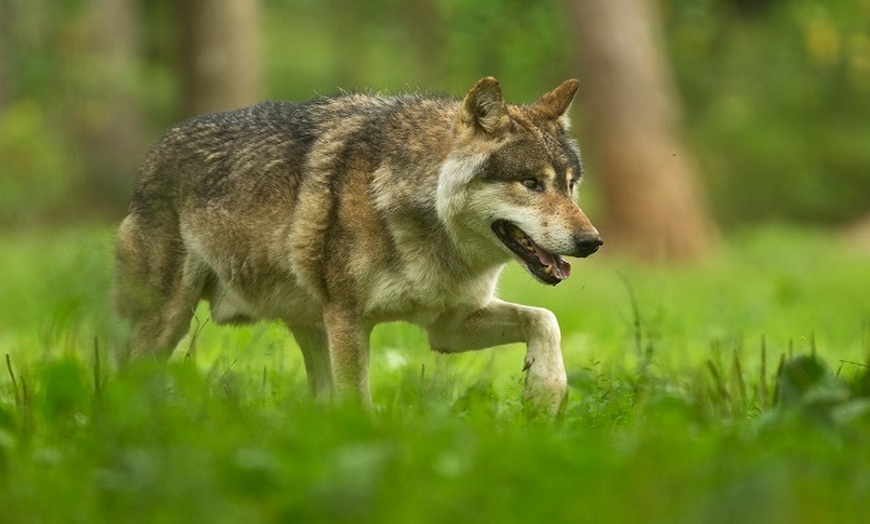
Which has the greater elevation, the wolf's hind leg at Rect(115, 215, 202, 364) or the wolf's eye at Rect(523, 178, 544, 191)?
the wolf's eye at Rect(523, 178, 544, 191)

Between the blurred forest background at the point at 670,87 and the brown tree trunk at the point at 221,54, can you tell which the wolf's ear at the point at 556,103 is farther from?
the blurred forest background at the point at 670,87

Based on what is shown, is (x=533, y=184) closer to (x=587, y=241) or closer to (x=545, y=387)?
(x=587, y=241)

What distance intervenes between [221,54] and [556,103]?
43.7 feet

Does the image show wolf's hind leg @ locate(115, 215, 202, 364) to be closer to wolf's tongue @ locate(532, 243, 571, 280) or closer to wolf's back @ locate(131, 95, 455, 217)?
wolf's back @ locate(131, 95, 455, 217)

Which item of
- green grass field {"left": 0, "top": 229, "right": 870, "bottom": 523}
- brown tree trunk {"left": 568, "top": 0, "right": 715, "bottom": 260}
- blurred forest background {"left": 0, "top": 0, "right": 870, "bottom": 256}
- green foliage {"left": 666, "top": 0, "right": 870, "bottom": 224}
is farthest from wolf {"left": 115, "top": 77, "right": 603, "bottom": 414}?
green foliage {"left": 666, "top": 0, "right": 870, "bottom": 224}

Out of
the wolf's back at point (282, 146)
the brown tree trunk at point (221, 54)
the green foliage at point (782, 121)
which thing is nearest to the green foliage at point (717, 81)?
the green foliage at point (782, 121)

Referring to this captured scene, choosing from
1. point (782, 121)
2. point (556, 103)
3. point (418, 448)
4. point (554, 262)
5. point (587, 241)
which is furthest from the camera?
point (782, 121)

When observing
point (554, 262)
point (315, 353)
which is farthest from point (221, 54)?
point (554, 262)

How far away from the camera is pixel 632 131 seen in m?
19.0

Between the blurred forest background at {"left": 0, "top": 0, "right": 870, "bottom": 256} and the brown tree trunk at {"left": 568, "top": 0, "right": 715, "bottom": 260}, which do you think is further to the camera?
the blurred forest background at {"left": 0, "top": 0, "right": 870, "bottom": 256}

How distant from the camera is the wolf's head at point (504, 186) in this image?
20.6 feet

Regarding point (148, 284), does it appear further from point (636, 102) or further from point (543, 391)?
point (636, 102)

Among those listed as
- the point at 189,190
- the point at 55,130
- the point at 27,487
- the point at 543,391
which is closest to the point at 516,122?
the point at 543,391

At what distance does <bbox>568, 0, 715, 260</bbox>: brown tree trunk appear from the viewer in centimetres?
1886
